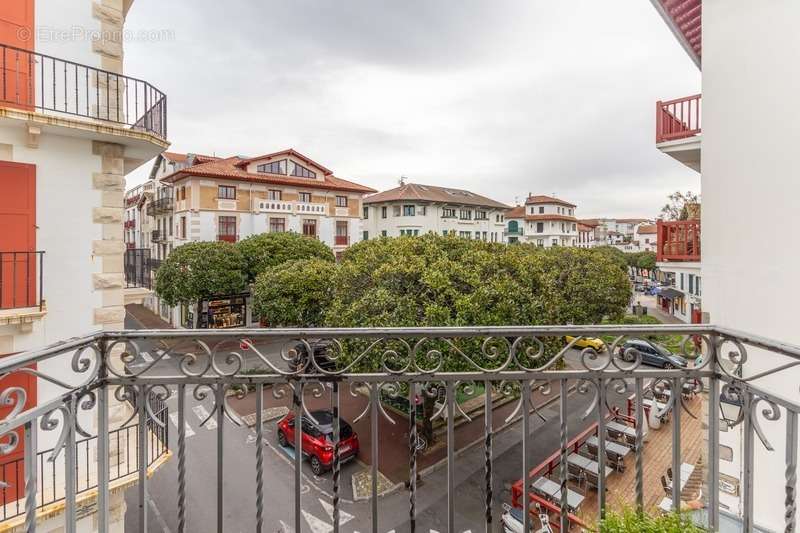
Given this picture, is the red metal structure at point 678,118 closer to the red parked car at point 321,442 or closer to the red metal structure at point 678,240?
the red metal structure at point 678,240

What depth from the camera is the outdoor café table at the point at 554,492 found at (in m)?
7.47

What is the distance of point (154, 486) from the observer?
9047 millimetres

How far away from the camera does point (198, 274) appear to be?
1814 cm

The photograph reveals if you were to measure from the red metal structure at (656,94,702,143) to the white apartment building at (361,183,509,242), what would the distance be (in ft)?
79.1

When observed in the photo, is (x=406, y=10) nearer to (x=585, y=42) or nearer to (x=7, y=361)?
(x=585, y=42)

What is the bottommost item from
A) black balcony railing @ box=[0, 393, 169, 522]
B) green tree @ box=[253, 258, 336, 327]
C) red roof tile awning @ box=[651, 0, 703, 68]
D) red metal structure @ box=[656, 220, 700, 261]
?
black balcony railing @ box=[0, 393, 169, 522]

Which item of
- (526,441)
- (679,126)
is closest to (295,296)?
(679,126)

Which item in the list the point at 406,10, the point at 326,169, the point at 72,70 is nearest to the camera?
the point at 72,70

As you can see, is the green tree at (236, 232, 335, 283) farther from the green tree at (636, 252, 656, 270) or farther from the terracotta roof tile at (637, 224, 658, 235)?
the terracotta roof tile at (637, 224, 658, 235)

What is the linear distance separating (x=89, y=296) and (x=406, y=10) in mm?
6864

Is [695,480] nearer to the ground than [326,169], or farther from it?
nearer to the ground

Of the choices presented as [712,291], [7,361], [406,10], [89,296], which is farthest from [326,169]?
[7,361]

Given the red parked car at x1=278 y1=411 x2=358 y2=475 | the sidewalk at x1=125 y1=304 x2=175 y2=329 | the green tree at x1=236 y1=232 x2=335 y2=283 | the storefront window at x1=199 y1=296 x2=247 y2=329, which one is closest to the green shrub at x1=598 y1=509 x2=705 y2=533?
the red parked car at x1=278 y1=411 x2=358 y2=475

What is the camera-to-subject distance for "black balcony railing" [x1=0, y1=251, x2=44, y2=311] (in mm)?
4672
